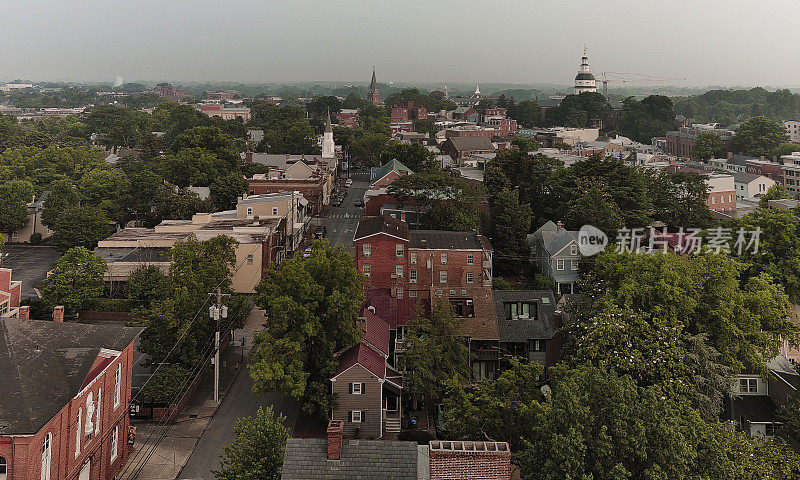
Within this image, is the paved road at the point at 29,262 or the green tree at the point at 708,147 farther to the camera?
the green tree at the point at 708,147

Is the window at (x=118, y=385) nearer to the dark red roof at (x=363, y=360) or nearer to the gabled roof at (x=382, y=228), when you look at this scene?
the dark red roof at (x=363, y=360)

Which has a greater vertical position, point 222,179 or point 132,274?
point 222,179

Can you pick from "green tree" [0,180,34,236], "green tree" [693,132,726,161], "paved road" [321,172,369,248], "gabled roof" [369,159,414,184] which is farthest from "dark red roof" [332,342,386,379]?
"green tree" [693,132,726,161]

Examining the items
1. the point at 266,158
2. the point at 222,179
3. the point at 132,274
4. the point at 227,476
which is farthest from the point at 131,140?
the point at 227,476

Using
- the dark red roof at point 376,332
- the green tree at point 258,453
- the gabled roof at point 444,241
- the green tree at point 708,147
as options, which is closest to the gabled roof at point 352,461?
the green tree at point 258,453

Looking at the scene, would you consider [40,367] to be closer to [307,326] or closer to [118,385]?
[118,385]

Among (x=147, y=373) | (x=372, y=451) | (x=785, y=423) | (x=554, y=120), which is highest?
(x=554, y=120)

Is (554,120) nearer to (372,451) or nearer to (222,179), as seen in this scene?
(222,179)

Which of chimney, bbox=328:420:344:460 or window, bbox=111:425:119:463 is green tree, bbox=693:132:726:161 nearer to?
window, bbox=111:425:119:463
